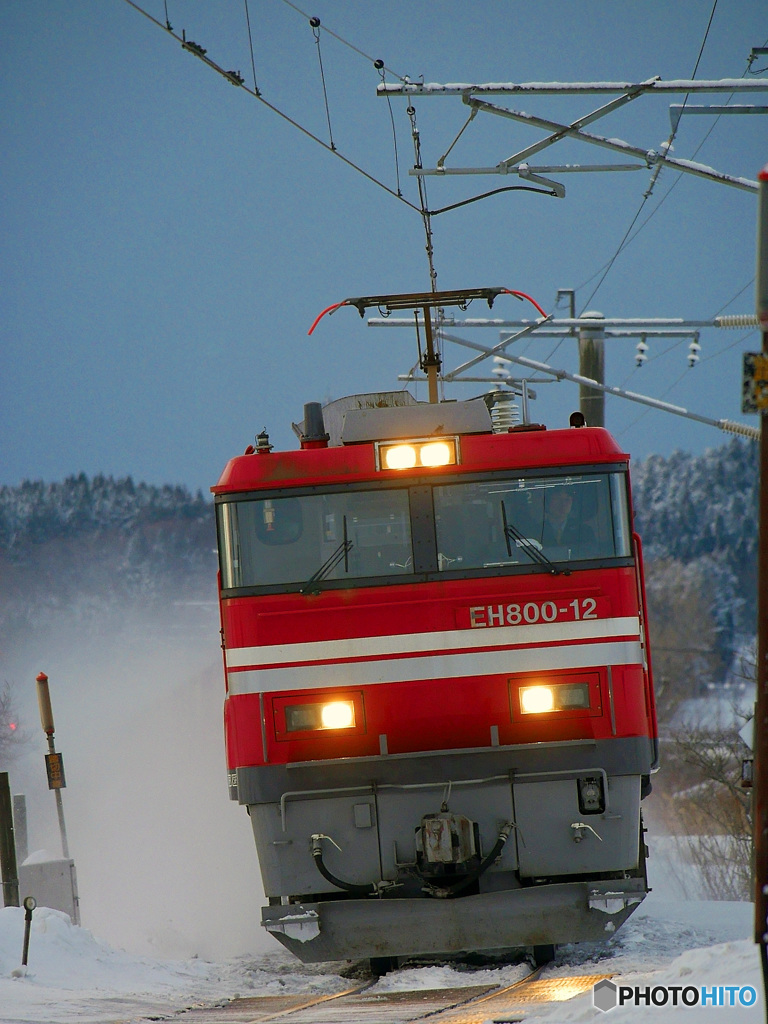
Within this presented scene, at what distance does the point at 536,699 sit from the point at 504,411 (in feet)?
9.58

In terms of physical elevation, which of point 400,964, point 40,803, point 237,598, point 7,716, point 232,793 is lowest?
point 40,803

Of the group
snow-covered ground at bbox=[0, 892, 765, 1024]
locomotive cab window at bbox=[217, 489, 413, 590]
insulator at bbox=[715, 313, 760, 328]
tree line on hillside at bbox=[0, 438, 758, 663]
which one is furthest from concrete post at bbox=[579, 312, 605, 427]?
tree line on hillside at bbox=[0, 438, 758, 663]

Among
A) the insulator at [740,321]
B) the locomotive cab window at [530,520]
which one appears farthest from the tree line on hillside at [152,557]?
the insulator at [740,321]

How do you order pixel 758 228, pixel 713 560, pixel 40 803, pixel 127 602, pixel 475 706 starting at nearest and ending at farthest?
pixel 758 228, pixel 475 706, pixel 40 803, pixel 127 602, pixel 713 560

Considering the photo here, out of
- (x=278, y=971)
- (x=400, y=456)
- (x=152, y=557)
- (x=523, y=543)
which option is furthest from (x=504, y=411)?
(x=152, y=557)

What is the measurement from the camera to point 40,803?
5544cm

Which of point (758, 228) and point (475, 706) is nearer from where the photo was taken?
point (758, 228)

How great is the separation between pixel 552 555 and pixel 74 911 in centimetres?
896

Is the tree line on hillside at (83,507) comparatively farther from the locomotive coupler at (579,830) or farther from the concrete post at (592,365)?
the locomotive coupler at (579,830)

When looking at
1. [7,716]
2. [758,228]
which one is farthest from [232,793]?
[7,716]

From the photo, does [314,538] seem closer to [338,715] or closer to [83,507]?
[338,715]

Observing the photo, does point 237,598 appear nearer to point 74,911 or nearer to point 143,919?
point 74,911

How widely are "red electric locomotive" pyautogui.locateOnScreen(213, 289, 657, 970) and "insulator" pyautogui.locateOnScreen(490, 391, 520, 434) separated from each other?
1671mm

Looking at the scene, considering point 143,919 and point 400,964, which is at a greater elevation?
point 400,964
